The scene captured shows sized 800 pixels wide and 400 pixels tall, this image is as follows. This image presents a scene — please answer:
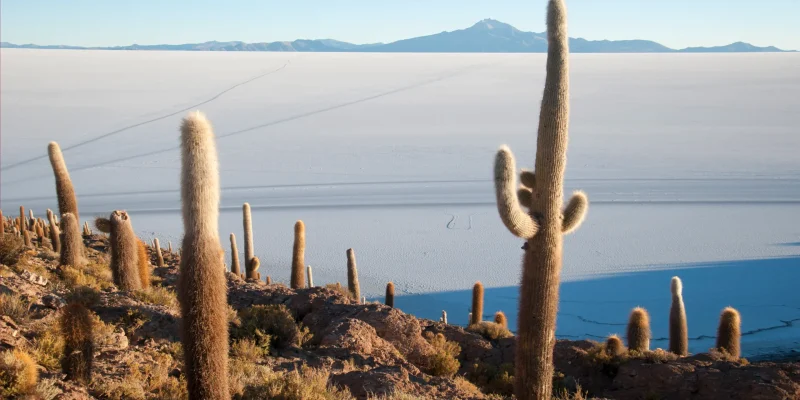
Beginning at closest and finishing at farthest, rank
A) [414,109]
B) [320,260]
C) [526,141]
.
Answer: [320,260]
[526,141]
[414,109]

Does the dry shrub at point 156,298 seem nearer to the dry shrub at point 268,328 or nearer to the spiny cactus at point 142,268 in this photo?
the spiny cactus at point 142,268

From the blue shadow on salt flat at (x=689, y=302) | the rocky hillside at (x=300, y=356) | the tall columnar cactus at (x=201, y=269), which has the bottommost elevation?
the blue shadow on salt flat at (x=689, y=302)

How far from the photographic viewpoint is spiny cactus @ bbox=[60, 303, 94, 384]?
597 cm

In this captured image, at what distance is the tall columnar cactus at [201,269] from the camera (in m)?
5.40

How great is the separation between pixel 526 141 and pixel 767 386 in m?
30.9

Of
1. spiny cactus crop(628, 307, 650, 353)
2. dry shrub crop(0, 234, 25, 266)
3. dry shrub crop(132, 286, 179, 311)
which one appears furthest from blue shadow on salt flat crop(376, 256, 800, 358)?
dry shrub crop(0, 234, 25, 266)

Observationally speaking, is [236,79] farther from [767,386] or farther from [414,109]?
[767,386]

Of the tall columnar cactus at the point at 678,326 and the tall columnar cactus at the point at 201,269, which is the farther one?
the tall columnar cactus at the point at 678,326

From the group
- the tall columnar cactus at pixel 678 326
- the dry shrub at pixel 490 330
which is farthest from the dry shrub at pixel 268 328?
the tall columnar cactus at pixel 678 326

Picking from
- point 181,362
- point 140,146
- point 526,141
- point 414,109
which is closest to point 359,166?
point 526,141

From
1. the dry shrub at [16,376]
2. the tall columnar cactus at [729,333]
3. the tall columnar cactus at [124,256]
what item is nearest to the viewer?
the dry shrub at [16,376]

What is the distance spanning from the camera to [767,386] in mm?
7480

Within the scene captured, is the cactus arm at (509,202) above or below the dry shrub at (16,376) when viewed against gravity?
above

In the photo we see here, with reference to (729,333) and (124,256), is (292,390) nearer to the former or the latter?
(124,256)
